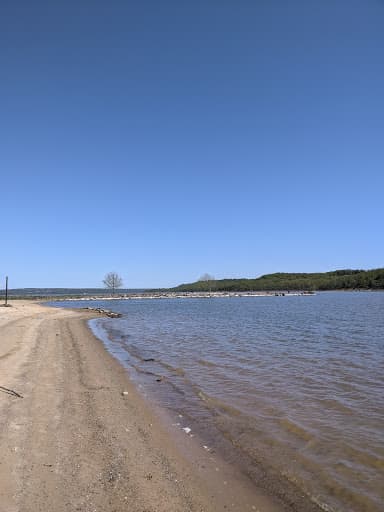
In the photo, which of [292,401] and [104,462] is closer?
[104,462]

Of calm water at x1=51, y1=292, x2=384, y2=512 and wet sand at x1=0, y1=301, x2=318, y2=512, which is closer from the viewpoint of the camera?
wet sand at x1=0, y1=301, x2=318, y2=512

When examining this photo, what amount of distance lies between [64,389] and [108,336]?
17173mm

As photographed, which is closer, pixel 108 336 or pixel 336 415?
pixel 336 415

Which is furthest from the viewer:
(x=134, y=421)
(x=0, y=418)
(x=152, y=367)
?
(x=152, y=367)

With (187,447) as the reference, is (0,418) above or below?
above

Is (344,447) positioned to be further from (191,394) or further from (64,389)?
(64,389)

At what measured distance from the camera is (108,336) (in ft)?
91.2

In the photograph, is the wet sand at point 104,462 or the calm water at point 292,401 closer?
the wet sand at point 104,462

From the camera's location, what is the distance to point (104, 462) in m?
6.36

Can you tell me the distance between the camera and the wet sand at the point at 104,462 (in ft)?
17.3

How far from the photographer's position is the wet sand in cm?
526

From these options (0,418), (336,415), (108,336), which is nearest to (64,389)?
(0,418)

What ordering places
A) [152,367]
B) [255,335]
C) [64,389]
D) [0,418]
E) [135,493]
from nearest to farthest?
1. [135,493]
2. [0,418]
3. [64,389]
4. [152,367]
5. [255,335]

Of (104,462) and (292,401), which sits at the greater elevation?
(104,462)
